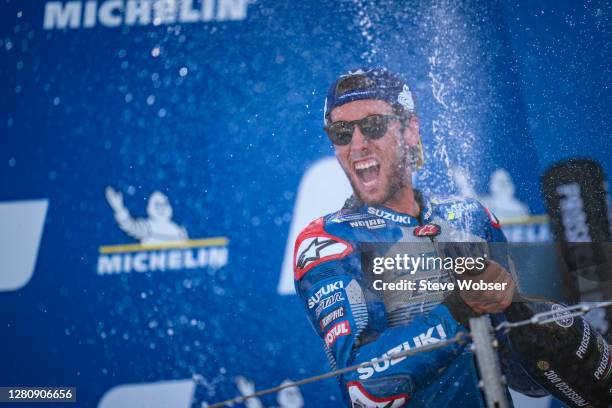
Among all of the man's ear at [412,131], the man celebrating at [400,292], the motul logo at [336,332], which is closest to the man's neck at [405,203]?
the man celebrating at [400,292]

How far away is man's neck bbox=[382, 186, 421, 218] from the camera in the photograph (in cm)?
204

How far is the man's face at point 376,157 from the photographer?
2.07 m

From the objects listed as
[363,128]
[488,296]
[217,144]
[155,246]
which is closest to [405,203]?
[363,128]

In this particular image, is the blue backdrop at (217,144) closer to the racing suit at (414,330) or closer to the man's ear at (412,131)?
the man's ear at (412,131)

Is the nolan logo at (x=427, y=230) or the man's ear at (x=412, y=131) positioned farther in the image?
the man's ear at (x=412, y=131)

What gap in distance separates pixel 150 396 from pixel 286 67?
118 centimetres

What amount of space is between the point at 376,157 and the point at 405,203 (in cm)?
17

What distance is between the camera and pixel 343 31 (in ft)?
7.14

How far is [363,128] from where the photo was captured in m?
2.06

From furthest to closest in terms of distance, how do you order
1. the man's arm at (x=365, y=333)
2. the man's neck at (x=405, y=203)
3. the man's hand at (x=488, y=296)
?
the man's neck at (x=405, y=203), the man's hand at (x=488, y=296), the man's arm at (x=365, y=333)

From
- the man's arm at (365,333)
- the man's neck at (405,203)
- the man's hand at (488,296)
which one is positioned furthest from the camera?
the man's neck at (405,203)

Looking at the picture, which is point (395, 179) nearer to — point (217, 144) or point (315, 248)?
point (315, 248)

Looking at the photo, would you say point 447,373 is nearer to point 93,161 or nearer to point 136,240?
point 136,240

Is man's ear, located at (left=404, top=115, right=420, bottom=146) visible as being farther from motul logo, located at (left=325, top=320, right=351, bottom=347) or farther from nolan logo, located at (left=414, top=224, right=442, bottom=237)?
motul logo, located at (left=325, top=320, right=351, bottom=347)
